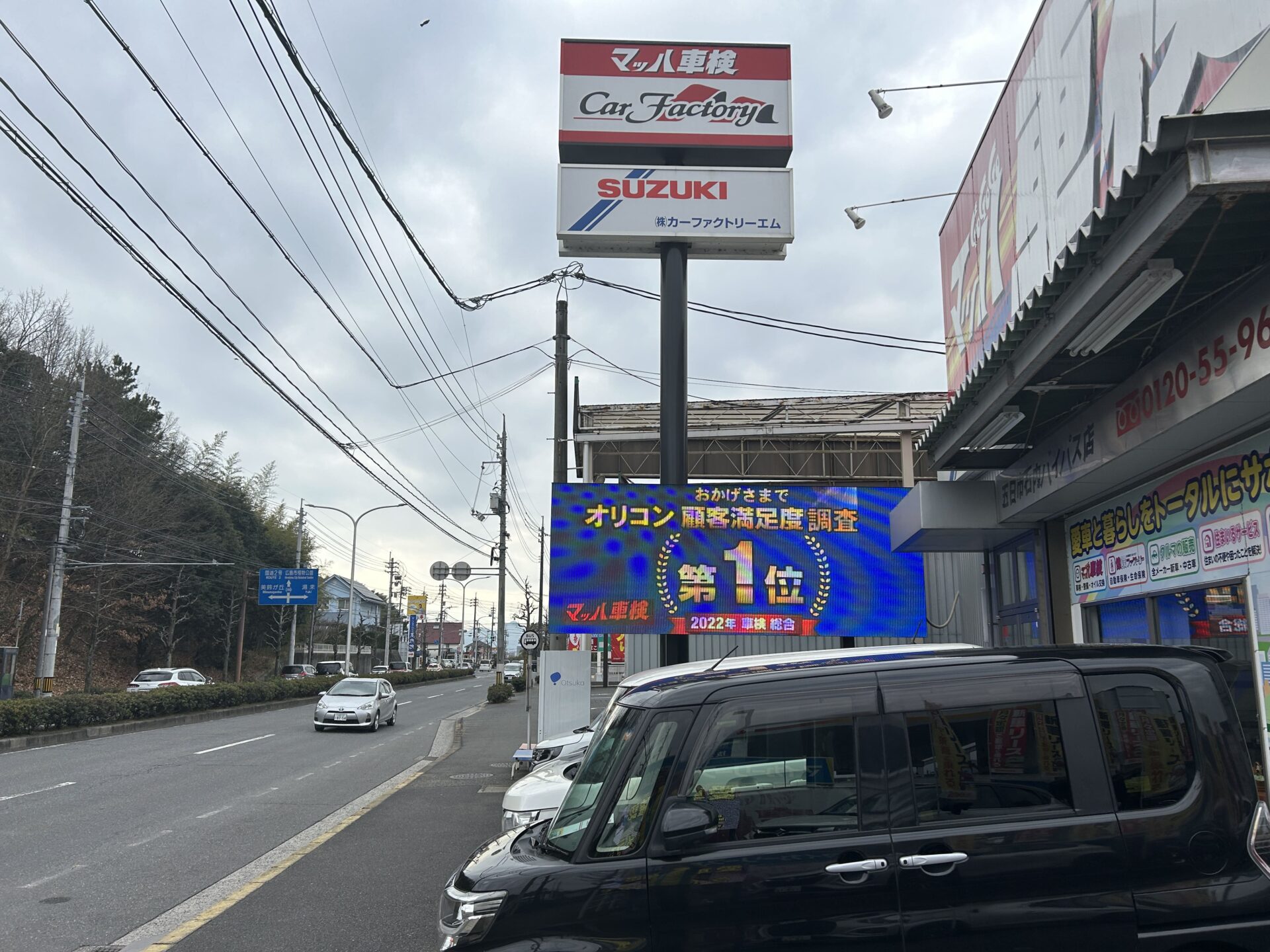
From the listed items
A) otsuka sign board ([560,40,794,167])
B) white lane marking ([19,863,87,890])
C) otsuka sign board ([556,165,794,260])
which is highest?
otsuka sign board ([560,40,794,167])

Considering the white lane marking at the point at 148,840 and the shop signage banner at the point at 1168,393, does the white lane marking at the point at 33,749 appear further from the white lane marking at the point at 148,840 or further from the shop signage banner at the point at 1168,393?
the shop signage banner at the point at 1168,393

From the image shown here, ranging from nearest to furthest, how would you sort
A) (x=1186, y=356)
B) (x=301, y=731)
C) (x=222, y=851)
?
(x=1186, y=356), (x=222, y=851), (x=301, y=731)

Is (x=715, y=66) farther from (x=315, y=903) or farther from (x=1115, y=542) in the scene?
(x=315, y=903)

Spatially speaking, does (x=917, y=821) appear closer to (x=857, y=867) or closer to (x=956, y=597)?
(x=857, y=867)

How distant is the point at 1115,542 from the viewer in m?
9.73

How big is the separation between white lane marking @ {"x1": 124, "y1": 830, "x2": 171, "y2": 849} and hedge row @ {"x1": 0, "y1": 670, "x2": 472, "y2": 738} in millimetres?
13626

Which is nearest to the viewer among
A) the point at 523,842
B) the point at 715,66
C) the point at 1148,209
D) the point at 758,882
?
the point at 758,882

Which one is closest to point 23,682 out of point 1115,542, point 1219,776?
point 1115,542

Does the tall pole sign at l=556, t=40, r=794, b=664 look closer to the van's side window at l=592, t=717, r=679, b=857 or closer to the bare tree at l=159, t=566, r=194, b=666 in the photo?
the van's side window at l=592, t=717, r=679, b=857

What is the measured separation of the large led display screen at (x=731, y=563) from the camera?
42.9ft

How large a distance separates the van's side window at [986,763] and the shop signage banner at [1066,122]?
4.32m

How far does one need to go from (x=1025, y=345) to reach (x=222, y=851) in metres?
8.42

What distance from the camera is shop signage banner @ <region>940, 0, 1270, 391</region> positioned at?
21.0 feet

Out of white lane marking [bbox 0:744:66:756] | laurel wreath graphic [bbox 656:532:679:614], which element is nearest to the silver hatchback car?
white lane marking [bbox 0:744:66:756]
